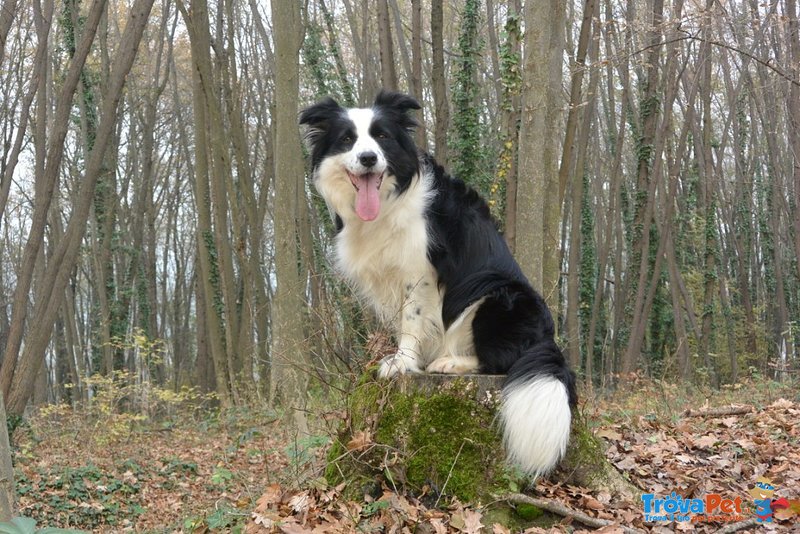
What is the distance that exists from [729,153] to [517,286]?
1102 inches

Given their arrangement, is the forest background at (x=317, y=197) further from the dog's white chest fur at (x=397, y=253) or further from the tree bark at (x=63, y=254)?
the dog's white chest fur at (x=397, y=253)

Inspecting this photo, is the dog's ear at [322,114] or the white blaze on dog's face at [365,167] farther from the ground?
the dog's ear at [322,114]

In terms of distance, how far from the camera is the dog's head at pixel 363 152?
464 centimetres

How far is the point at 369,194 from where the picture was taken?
466 centimetres

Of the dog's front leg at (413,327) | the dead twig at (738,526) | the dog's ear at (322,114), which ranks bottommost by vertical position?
the dead twig at (738,526)

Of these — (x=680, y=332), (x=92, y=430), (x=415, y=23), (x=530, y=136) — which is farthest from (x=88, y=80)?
(x=680, y=332)

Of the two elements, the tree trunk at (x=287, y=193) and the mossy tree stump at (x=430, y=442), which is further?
the tree trunk at (x=287, y=193)

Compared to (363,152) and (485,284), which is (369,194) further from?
(485,284)

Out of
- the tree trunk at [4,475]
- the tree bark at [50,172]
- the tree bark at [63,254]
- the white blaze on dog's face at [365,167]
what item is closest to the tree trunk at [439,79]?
the tree bark at [63,254]

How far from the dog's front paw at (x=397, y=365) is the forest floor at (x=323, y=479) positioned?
0.40m

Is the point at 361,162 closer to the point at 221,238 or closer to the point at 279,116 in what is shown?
the point at 279,116

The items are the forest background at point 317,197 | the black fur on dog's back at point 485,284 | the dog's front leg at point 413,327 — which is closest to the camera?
the black fur on dog's back at point 485,284

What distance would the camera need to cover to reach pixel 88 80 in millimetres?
17375

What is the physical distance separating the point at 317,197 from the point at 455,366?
481 inches
